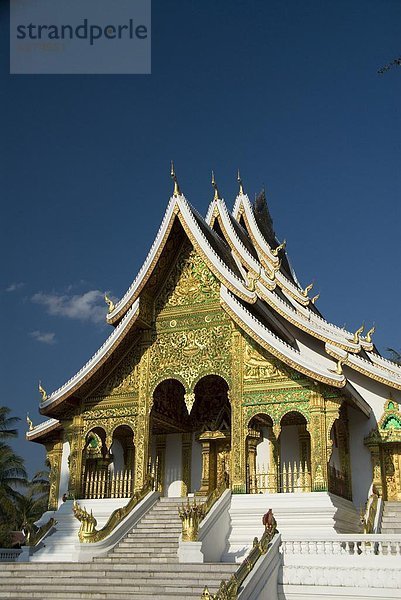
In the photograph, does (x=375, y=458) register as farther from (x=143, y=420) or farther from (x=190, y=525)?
(x=190, y=525)

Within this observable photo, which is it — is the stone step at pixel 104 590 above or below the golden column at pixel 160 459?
below

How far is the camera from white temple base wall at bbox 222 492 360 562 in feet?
34.2

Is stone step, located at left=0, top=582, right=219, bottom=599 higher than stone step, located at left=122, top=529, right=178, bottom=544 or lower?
lower

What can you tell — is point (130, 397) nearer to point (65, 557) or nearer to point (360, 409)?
point (65, 557)

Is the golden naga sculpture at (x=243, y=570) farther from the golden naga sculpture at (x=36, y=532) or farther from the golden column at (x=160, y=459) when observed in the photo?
the golden column at (x=160, y=459)

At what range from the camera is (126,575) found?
873 cm

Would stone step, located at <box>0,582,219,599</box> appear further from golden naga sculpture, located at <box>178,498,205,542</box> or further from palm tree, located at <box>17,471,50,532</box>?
palm tree, located at <box>17,471,50,532</box>

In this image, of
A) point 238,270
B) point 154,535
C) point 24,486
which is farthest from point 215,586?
point 24,486

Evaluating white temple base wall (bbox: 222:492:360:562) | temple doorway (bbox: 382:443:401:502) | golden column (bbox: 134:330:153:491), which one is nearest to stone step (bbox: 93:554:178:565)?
white temple base wall (bbox: 222:492:360:562)

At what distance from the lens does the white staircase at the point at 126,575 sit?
827 centimetres

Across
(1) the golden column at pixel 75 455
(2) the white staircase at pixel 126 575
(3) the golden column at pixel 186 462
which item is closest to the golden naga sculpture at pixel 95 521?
(2) the white staircase at pixel 126 575

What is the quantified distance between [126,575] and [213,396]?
6145 mm

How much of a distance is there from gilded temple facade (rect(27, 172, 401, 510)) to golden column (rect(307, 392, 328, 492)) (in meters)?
0.02

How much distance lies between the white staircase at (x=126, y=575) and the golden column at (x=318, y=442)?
7.66ft
